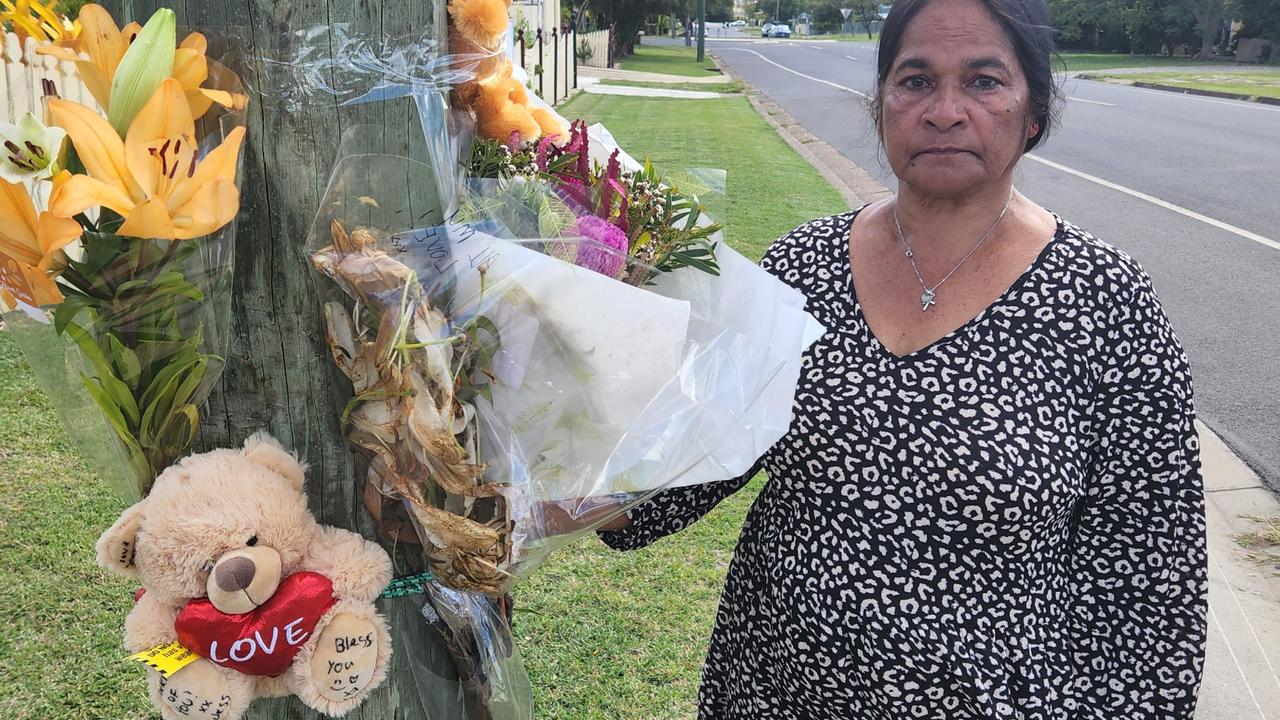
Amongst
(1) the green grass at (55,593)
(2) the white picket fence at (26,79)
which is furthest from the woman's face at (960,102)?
(2) the white picket fence at (26,79)

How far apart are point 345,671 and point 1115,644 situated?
4.23ft

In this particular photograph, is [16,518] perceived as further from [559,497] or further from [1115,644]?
[1115,644]

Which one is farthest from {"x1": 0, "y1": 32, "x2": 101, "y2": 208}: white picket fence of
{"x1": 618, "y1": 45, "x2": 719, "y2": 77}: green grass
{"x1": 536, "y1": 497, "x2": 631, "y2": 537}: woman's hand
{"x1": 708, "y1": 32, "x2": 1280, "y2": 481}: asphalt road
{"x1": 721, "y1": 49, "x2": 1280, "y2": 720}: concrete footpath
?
{"x1": 618, "y1": 45, "x2": 719, "y2": 77}: green grass

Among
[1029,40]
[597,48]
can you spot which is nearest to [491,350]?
[1029,40]

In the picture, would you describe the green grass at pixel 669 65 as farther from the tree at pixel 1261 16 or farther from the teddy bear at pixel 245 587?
the teddy bear at pixel 245 587

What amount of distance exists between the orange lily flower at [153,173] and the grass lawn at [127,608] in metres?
2.34

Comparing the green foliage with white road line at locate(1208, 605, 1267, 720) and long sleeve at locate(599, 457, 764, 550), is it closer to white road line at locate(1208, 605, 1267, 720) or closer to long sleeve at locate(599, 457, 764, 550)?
long sleeve at locate(599, 457, 764, 550)

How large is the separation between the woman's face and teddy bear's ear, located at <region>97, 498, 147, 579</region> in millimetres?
1324

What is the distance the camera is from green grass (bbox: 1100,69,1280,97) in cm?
2280

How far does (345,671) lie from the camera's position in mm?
1214

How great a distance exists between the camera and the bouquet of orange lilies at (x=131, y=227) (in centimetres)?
100

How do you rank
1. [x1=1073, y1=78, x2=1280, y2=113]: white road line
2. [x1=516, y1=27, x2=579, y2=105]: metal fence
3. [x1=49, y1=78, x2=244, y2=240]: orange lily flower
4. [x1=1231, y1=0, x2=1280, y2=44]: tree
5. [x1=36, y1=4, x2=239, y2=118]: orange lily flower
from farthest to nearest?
1. [x1=1231, y1=0, x2=1280, y2=44]: tree
2. [x1=1073, y1=78, x2=1280, y2=113]: white road line
3. [x1=516, y1=27, x2=579, y2=105]: metal fence
4. [x1=36, y1=4, x2=239, y2=118]: orange lily flower
5. [x1=49, y1=78, x2=244, y2=240]: orange lily flower

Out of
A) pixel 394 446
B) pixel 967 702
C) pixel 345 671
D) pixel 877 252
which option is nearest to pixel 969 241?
pixel 877 252

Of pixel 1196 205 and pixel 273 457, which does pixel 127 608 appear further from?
pixel 1196 205
